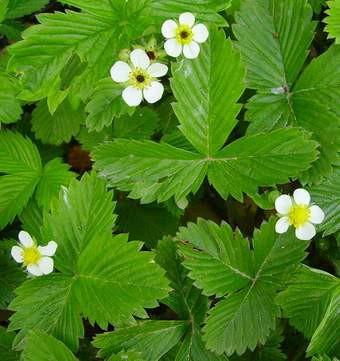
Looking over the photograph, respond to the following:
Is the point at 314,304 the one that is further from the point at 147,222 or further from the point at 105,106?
the point at 105,106

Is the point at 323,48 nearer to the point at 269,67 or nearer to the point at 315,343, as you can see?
the point at 269,67

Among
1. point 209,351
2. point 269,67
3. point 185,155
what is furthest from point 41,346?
point 269,67

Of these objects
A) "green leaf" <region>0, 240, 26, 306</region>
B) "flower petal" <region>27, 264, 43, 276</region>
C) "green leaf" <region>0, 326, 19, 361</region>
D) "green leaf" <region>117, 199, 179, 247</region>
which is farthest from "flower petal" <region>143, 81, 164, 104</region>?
"green leaf" <region>0, 326, 19, 361</region>

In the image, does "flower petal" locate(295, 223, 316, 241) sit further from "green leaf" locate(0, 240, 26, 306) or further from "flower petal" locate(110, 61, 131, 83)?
"green leaf" locate(0, 240, 26, 306)

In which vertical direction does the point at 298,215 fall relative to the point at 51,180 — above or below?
below

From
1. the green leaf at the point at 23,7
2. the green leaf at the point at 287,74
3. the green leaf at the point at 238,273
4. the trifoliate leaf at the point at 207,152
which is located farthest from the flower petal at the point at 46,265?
the green leaf at the point at 23,7

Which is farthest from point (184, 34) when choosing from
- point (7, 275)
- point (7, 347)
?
point (7, 347)

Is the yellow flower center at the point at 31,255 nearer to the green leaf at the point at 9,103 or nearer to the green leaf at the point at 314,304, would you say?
the green leaf at the point at 9,103
